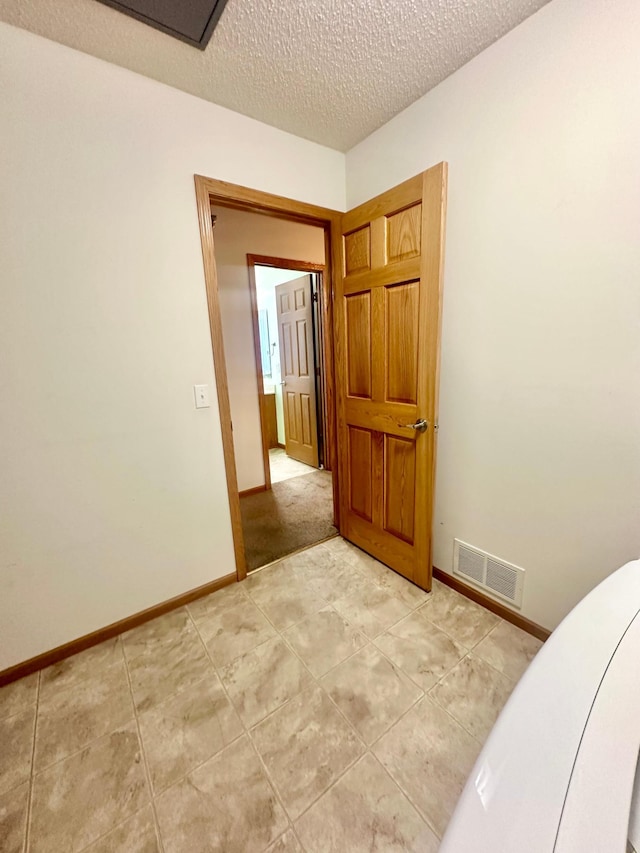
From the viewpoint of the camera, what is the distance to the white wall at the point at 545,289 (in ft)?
3.76

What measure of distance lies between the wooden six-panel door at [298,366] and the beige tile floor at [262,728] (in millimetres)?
2284

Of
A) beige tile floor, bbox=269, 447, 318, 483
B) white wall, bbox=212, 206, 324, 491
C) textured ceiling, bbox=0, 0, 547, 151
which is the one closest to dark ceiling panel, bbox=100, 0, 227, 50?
textured ceiling, bbox=0, 0, 547, 151

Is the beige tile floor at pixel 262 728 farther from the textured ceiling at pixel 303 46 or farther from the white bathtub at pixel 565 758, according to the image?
the textured ceiling at pixel 303 46

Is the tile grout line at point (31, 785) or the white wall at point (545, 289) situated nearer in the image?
the tile grout line at point (31, 785)

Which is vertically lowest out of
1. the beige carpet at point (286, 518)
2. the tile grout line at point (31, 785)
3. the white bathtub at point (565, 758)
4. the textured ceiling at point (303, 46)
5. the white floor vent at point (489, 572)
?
the tile grout line at point (31, 785)

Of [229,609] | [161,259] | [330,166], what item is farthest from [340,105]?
[229,609]

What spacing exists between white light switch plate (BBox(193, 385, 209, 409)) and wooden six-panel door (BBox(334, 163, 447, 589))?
823 millimetres

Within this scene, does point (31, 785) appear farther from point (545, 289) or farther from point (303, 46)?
point (303, 46)

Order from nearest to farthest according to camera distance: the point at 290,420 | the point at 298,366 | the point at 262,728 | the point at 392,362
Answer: the point at 262,728 → the point at 392,362 → the point at 298,366 → the point at 290,420

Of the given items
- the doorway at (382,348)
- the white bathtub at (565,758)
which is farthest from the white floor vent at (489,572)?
the white bathtub at (565,758)

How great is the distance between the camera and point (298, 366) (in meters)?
3.83

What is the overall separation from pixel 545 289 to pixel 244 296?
7.62ft

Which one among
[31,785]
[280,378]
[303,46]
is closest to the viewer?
[31,785]

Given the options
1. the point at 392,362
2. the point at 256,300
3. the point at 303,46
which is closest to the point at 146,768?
the point at 392,362
